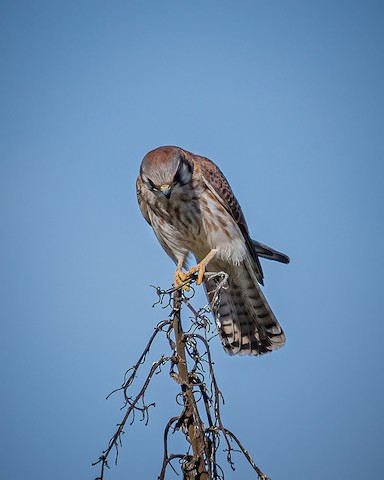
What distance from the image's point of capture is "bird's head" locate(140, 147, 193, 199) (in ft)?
13.4

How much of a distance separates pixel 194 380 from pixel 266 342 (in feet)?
8.40

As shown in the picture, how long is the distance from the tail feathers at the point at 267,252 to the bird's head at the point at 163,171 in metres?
0.88

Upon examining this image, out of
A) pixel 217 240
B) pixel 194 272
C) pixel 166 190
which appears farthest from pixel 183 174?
pixel 194 272

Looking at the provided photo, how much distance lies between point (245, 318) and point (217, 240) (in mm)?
678

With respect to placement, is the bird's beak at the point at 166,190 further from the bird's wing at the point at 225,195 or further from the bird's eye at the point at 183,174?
the bird's wing at the point at 225,195

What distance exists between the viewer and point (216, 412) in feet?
6.81

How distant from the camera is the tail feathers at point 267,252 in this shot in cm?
475

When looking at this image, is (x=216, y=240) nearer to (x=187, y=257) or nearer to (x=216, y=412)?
(x=187, y=257)

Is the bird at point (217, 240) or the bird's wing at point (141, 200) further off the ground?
the bird's wing at point (141, 200)

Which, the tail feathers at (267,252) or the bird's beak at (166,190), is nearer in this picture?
the bird's beak at (166,190)

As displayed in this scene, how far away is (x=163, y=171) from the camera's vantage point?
13.4 feet

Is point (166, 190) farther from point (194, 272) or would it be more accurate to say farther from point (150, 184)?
point (194, 272)

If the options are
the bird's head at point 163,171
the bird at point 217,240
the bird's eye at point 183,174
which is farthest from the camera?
the bird at point 217,240

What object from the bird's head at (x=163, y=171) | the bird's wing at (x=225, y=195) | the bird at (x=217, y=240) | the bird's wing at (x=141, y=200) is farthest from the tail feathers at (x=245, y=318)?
the bird's head at (x=163, y=171)
